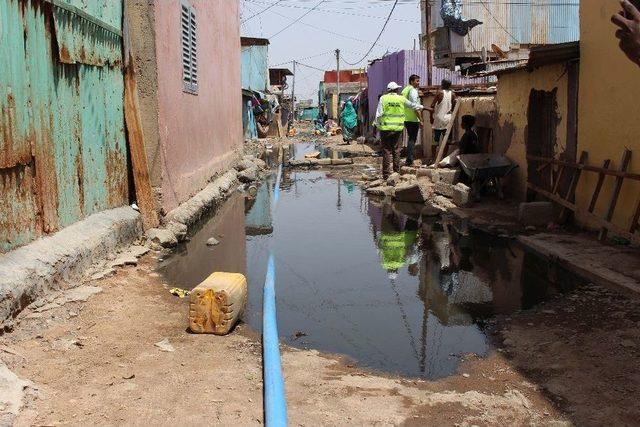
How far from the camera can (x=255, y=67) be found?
41344mm

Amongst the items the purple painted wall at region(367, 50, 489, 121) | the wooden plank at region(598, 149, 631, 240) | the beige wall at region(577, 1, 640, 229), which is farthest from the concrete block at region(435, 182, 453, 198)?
the purple painted wall at region(367, 50, 489, 121)

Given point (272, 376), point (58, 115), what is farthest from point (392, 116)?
point (272, 376)

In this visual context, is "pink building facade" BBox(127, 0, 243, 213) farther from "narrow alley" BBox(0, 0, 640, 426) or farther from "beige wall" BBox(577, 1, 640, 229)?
"beige wall" BBox(577, 1, 640, 229)

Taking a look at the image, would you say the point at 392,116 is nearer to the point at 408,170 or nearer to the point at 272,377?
the point at 408,170

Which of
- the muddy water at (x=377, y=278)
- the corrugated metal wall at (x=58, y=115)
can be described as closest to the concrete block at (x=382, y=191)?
the muddy water at (x=377, y=278)

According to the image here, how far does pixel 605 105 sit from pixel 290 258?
167 inches

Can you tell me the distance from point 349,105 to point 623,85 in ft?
78.0

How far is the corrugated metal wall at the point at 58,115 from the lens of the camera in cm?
476

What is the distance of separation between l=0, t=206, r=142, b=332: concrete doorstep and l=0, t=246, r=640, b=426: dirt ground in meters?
0.16

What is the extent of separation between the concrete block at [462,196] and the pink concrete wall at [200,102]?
4.40 metres

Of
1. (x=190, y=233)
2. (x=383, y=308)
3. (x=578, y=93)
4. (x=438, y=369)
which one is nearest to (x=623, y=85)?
(x=578, y=93)

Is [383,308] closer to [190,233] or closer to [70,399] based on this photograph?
[70,399]

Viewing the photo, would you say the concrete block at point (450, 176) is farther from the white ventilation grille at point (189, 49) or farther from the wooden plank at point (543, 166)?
the white ventilation grille at point (189, 49)

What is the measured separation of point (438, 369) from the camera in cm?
435
